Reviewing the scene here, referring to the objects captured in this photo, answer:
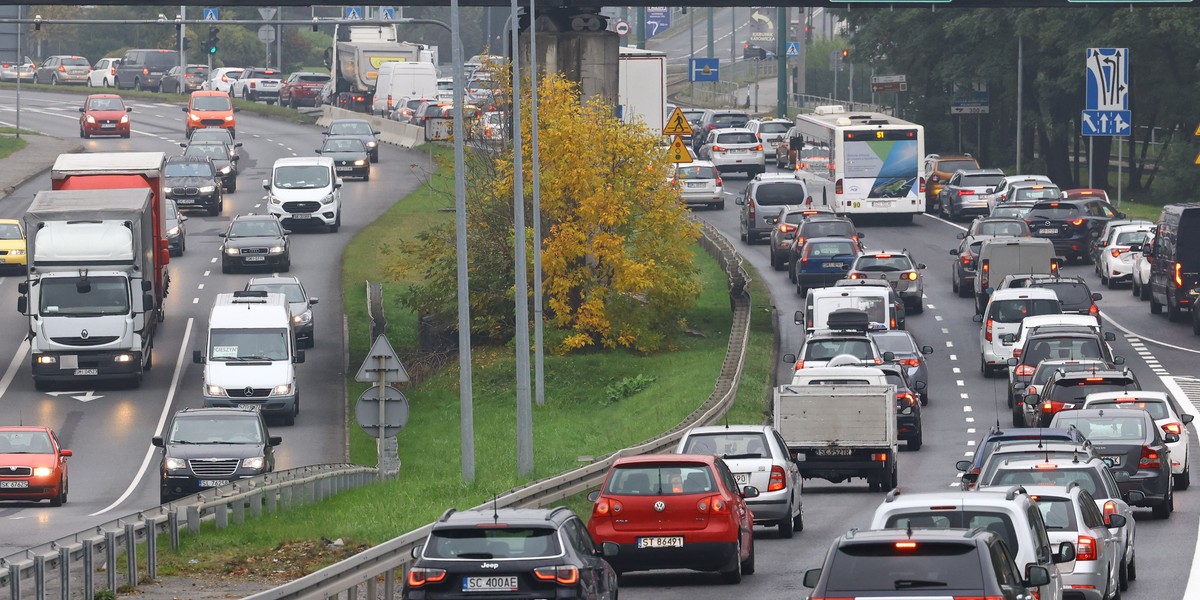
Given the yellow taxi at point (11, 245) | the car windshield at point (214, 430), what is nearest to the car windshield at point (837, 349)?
the car windshield at point (214, 430)

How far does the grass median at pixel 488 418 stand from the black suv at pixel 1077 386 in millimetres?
5787

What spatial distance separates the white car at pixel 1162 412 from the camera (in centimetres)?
2916

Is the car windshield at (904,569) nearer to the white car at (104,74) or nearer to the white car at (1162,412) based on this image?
the white car at (1162,412)

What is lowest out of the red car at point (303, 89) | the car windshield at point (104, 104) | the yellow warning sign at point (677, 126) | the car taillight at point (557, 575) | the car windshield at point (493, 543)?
the car taillight at point (557, 575)

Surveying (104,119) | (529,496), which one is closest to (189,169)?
(104,119)

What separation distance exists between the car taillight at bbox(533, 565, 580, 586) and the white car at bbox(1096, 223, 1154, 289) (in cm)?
4075

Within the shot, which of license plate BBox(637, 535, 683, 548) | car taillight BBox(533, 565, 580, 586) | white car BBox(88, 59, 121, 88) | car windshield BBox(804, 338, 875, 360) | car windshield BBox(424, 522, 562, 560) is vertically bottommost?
car windshield BBox(804, 338, 875, 360)

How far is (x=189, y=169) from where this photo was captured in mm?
67938

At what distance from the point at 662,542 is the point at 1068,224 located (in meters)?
40.3

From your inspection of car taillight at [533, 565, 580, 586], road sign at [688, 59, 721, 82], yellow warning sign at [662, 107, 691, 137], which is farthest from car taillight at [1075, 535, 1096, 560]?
road sign at [688, 59, 721, 82]

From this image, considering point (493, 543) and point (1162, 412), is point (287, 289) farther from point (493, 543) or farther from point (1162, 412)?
point (493, 543)

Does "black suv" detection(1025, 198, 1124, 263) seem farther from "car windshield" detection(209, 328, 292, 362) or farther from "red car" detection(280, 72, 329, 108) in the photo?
"red car" detection(280, 72, 329, 108)

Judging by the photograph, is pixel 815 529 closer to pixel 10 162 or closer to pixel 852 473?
pixel 852 473

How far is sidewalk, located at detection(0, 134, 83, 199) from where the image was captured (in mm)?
75250
